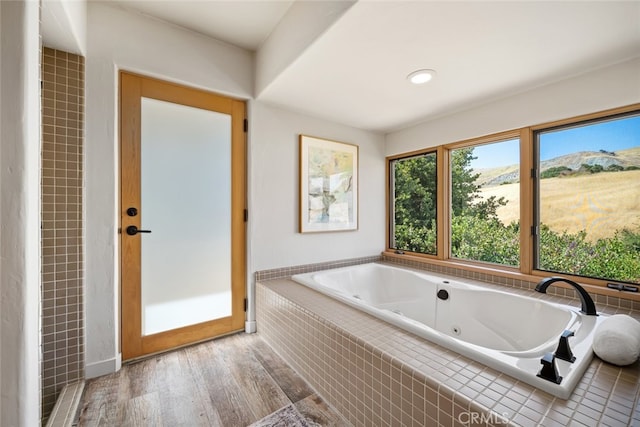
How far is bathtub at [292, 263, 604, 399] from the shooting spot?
106cm

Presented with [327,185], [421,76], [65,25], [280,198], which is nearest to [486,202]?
[421,76]

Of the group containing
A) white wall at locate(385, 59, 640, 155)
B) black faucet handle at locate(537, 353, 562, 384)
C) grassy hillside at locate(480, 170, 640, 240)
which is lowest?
black faucet handle at locate(537, 353, 562, 384)

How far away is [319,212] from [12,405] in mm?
2246

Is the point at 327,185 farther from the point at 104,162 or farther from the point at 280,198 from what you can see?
the point at 104,162

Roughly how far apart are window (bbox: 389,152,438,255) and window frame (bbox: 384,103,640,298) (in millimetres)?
99

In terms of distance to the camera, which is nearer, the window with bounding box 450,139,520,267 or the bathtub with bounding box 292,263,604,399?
the bathtub with bounding box 292,263,604,399

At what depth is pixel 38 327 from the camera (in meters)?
0.80

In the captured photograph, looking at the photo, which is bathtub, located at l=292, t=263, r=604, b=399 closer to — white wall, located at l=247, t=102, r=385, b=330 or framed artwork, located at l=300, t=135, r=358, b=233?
white wall, located at l=247, t=102, r=385, b=330

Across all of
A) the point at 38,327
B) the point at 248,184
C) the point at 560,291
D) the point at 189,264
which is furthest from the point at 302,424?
the point at 560,291

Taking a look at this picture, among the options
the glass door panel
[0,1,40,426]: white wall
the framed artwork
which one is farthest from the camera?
the framed artwork

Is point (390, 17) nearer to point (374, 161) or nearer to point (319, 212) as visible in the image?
point (319, 212)

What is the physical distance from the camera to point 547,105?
1.98m

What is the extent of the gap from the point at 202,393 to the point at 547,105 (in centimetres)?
310

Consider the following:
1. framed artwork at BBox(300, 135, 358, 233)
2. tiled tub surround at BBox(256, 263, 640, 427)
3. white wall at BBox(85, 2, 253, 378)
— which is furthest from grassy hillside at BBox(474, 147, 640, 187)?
white wall at BBox(85, 2, 253, 378)
